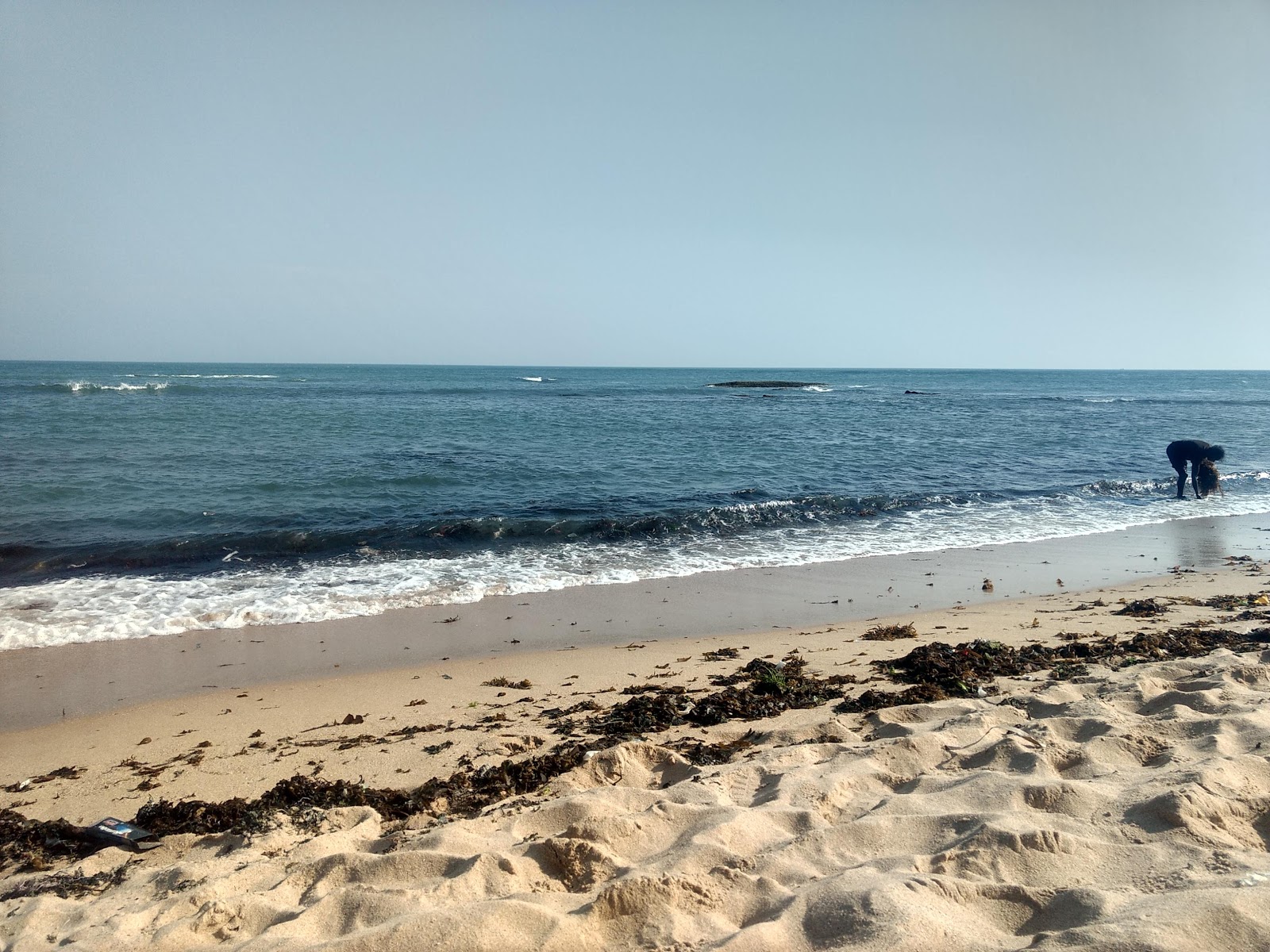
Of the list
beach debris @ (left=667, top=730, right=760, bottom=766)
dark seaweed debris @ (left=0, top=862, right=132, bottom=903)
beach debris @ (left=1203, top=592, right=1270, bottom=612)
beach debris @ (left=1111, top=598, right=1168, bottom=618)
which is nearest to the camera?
dark seaweed debris @ (left=0, top=862, right=132, bottom=903)

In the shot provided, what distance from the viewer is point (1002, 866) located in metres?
2.62

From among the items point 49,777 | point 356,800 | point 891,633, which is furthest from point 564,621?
point 49,777

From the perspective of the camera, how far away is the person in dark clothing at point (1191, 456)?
15086mm

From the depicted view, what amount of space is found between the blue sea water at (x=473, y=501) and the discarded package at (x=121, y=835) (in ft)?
14.2

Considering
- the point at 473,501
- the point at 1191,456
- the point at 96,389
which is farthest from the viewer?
the point at 96,389

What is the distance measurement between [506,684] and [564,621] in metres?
1.93

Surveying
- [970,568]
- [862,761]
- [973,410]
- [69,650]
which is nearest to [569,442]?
[970,568]

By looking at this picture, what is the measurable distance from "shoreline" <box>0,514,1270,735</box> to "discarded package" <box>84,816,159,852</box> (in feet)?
7.90

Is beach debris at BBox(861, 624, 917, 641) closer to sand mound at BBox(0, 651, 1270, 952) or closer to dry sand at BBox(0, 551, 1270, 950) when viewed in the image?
dry sand at BBox(0, 551, 1270, 950)

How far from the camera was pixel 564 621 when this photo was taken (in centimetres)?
775

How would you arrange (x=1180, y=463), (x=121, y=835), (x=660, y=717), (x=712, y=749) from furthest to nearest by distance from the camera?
(x=1180, y=463)
(x=660, y=717)
(x=712, y=749)
(x=121, y=835)

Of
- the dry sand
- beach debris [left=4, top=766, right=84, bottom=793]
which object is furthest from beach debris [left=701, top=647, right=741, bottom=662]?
beach debris [left=4, top=766, right=84, bottom=793]

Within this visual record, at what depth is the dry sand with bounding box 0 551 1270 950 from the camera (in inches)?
94.9

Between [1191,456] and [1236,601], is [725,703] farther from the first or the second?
[1191,456]
